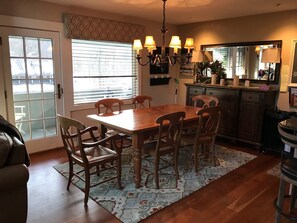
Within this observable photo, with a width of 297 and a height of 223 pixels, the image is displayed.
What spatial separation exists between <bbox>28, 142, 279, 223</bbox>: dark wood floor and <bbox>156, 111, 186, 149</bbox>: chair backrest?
676 millimetres

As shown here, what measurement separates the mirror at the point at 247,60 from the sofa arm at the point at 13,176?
420 cm

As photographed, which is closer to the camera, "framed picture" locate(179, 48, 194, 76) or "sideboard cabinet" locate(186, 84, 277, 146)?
"sideboard cabinet" locate(186, 84, 277, 146)

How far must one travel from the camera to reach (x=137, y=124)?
2939 mm

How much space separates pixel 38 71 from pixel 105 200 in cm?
248

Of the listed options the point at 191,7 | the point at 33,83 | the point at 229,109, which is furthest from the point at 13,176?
the point at 229,109

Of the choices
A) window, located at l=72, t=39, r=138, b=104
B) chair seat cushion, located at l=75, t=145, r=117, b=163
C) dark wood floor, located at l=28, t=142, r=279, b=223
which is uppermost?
window, located at l=72, t=39, r=138, b=104

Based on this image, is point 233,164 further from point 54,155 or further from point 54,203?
point 54,155

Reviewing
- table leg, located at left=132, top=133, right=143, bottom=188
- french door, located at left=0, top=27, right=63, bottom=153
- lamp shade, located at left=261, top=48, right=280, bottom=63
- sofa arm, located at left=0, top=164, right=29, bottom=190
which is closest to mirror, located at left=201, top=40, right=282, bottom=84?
lamp shade, located at left=261, top=48, right=280, bottom=63

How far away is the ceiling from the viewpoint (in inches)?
148

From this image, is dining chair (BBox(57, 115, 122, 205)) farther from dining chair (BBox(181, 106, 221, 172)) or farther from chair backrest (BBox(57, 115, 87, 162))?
dining chair (BBox(181, 106, 221, 172))

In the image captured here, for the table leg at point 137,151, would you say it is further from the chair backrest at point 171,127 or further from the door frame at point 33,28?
the door frame at point 33,28

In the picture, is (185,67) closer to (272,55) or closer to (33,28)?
(272,55)

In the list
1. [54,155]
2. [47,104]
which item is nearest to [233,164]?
[54,155]

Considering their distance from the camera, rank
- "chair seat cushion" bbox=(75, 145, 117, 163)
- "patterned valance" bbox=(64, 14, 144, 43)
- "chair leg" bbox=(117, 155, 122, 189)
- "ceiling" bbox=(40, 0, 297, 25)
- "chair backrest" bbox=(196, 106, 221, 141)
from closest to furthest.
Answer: "chair seat cushion" bbox=(75, 145, 117, 163)
"chair leg" bbox=(117, 155, 122, 189)
"chair backrest" bbox=(196, 106, 221, 141)
"ceiling" bbox=(40, 0, 297, 25)
"patterned valance" bbox=(64, 14, 144, 43)
